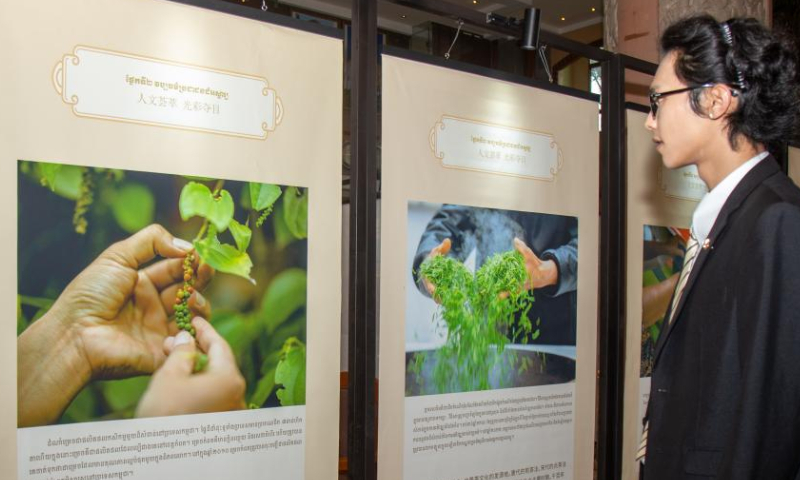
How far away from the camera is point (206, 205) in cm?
205

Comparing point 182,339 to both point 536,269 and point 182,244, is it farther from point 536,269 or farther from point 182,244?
point 536,269

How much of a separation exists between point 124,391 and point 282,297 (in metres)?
0.50

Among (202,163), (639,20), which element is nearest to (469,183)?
(202,163)

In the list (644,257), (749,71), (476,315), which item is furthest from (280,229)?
(644,257)

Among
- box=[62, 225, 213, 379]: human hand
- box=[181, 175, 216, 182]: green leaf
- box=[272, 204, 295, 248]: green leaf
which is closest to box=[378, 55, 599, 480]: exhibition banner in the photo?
box=[272, 204, 295, 248]: green leaf

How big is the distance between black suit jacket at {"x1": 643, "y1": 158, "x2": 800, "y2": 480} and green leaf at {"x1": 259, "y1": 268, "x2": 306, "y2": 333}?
104cm

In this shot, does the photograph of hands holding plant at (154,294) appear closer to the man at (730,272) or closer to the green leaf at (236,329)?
the green leaf at (236,329)

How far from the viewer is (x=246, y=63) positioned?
7.07ft

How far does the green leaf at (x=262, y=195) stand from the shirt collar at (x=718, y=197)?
1.15m

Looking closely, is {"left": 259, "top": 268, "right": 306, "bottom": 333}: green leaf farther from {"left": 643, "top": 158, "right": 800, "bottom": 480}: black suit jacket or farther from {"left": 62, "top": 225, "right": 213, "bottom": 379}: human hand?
{"left": 643, "top": 158, "right": 800, "bottom": 480}: black suit jacket

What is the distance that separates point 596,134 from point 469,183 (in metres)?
0.77

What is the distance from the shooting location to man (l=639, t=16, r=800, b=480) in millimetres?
1416

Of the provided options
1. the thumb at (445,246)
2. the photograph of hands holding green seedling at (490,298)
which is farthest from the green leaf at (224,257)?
the thumb at (445,246)

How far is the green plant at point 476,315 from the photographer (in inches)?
101
